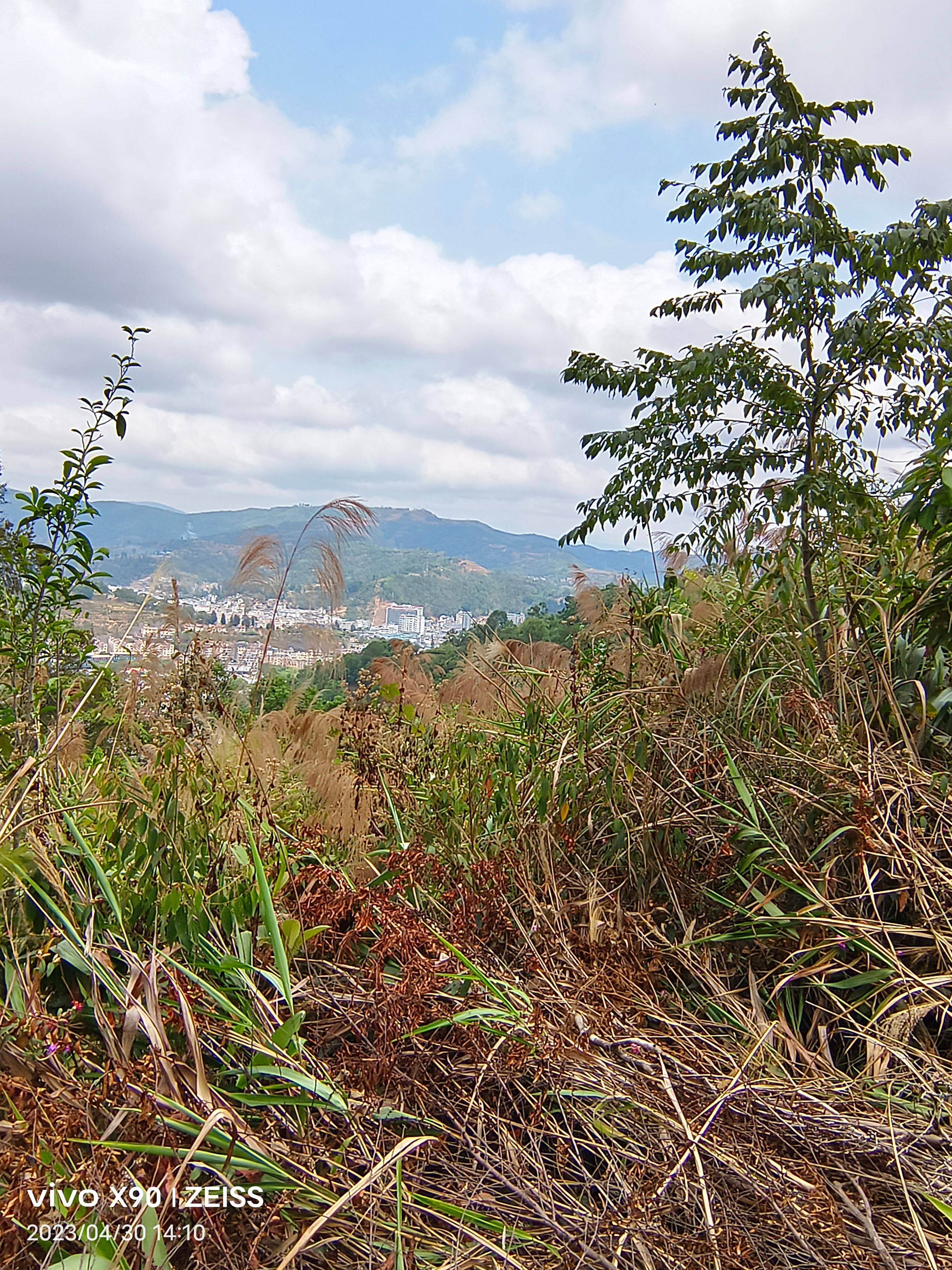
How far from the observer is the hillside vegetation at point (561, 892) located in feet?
5.20

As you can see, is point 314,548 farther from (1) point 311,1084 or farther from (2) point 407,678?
(1) point 311,1084

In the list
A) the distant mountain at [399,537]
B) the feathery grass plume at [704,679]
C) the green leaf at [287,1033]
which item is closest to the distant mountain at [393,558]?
the distant mountain at [399,537]

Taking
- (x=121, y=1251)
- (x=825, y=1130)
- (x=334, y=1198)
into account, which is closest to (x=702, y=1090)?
(x=825, y=1130)

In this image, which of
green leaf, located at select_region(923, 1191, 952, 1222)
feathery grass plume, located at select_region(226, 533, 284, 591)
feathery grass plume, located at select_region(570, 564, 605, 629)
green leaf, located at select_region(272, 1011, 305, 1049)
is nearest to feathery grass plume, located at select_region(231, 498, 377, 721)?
feathery grass plume, located at select_region(226, 533, 284, 591)

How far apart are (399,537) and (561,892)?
16.1 m

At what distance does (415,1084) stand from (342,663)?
2105 millimetres

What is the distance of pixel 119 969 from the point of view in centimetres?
203

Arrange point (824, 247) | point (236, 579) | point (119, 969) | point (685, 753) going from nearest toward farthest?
point (119, 969), point (685, 753), point (236, 579), point (824, 247)

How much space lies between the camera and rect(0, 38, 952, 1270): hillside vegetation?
5.20ft

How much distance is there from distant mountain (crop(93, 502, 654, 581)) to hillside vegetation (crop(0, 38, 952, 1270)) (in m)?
0.33

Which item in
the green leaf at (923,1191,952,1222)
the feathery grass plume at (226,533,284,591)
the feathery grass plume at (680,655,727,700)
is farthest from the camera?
the feathery grass plume at (226,533,284,591)

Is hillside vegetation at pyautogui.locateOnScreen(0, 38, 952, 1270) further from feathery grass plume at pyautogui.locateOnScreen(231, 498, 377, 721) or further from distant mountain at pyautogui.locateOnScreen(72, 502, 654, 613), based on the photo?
distant mountain at pyautogui.locateOnScreen(72, 502, 654, 613)

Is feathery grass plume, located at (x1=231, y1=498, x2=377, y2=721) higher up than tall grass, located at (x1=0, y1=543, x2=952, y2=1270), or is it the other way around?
feathery grass plume, located at (x1=231, y1=498, x2=377, y2=721)

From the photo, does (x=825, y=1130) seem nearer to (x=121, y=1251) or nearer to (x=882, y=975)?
(x=882, y=975)
